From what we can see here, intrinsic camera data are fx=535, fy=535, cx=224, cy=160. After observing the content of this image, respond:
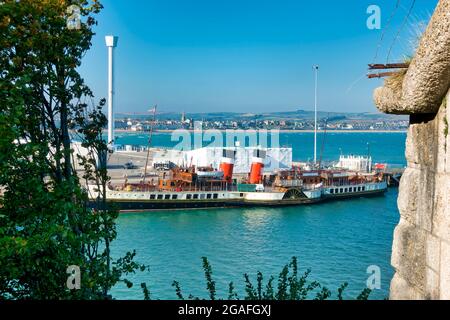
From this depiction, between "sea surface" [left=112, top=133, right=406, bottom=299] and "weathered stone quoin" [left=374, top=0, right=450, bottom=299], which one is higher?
"weathered stone quoin" [left=374, top=0, right=450, bottom=299]

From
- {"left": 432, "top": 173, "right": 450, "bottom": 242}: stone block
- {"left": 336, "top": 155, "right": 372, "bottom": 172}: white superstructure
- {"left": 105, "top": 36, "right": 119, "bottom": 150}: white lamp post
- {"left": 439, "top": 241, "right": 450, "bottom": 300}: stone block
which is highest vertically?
{"left": 105, "top": 36, "right": 119, "bottom": 150}: white lamp post

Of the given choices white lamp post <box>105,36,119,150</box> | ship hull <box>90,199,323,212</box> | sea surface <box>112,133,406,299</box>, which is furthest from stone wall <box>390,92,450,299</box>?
white lamp post <box>105,36,119,150</box>

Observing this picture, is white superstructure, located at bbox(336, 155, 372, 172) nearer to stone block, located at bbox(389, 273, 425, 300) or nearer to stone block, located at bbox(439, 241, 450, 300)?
stone block, located at bbox(389, 273, 425, 300)

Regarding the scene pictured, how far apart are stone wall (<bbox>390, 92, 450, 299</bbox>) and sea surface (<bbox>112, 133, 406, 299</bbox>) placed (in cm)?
1500

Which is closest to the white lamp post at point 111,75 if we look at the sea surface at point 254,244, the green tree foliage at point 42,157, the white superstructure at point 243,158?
the white superstructure at point 243,158

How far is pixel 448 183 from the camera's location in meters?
3.13

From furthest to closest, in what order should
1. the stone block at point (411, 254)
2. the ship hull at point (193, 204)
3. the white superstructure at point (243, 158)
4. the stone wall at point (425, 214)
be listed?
the white superstructure at point (243, 158) < the ship hull at point (193, 204) < the stone block at point (411, 254) < the stone wall at point (425, 214)

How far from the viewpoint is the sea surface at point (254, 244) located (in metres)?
25.9

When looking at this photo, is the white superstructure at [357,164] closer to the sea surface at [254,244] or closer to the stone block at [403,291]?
the sea surface at [254,244]

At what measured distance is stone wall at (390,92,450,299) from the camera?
10.5 feet
